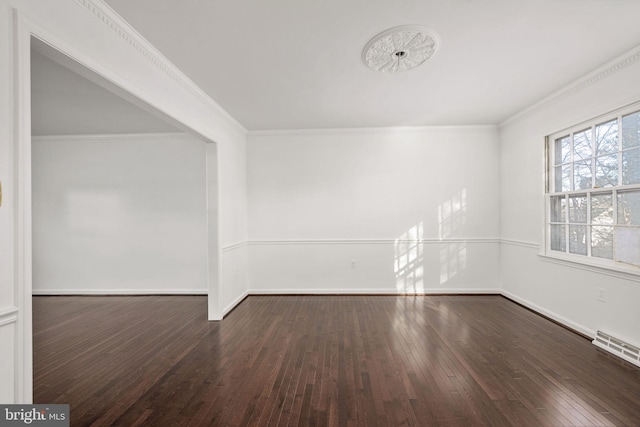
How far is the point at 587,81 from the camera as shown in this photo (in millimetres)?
3326

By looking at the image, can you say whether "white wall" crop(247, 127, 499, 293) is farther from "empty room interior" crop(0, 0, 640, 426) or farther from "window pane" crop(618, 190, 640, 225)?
"window pane" crop(618, 190, 640, 225)

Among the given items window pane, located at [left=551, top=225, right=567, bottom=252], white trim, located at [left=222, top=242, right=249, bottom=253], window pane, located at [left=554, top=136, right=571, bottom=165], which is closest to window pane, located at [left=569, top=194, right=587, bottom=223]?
window pane, located at [left=551, top=225, right=567, bottom=252]

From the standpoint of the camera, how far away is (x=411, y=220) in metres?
5.31

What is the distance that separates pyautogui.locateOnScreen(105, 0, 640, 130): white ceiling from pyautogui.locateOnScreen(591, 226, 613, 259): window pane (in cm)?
169

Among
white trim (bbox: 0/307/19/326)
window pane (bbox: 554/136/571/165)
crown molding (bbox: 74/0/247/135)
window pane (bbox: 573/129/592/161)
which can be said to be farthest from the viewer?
window pane (bbox: 554/136/571/165)

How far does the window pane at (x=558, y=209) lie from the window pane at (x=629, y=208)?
790 millimetres

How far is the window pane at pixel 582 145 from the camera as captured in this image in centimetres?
352

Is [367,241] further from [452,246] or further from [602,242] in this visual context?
[602,242]

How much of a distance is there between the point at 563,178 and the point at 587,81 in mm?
1180

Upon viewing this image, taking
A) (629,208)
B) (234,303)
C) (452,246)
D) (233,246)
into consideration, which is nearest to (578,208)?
(629,208)

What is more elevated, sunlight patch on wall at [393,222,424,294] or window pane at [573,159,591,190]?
window pane at [573,159,591,190]

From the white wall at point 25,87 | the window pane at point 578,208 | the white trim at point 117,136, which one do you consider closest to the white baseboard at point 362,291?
the window pane at point 578,208

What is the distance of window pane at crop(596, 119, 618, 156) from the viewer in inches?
125

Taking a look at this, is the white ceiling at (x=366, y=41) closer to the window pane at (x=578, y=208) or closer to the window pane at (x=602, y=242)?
the window pane at (x=578, y=208)
